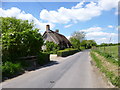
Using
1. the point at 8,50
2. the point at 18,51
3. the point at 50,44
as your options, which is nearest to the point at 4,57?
the point at 8,50

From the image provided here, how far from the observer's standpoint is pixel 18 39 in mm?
12422

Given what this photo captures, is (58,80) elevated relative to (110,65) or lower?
lower

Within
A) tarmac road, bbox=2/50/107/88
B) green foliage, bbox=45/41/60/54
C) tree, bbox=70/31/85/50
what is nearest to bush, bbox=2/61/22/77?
tarmac road, bbox=2/50/107/88

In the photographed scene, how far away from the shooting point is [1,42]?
10.9 m

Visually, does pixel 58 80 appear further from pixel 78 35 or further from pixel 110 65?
pixel 78 35

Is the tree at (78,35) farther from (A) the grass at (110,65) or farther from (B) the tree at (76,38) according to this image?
(A) the grass at (110,65)

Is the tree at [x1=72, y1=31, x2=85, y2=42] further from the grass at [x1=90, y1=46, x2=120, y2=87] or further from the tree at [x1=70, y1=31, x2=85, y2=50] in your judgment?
the grass at [x1=90, y1=46, x2=120, y2=87]

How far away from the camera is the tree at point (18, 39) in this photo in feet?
37.8

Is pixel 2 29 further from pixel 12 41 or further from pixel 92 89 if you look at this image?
pixel 92 89

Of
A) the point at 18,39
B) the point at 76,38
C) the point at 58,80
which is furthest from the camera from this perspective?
the point at 76,38

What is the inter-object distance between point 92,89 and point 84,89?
359mm

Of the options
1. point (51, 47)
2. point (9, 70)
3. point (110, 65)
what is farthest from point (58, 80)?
point (51, 47)

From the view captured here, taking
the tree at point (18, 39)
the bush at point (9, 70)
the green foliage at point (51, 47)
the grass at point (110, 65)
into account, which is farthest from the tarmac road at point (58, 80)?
the green foliage at point (51, 47)

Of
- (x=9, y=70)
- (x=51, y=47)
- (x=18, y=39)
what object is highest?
(x=18, y=39)
